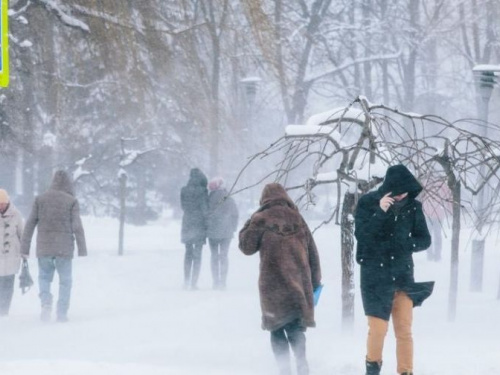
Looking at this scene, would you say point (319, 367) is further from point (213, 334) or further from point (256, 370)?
point (213, 334)

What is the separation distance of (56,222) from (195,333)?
2036 mm

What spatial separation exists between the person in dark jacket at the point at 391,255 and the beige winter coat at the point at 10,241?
5.89 meters

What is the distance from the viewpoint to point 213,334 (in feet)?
33.6

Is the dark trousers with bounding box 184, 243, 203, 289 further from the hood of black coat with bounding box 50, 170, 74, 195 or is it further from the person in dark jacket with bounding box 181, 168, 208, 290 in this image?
the hood of black coat with bounding box 50, 170, 74, 195

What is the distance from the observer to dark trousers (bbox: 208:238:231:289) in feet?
49.5

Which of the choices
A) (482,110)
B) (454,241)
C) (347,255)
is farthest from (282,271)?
(482,110)

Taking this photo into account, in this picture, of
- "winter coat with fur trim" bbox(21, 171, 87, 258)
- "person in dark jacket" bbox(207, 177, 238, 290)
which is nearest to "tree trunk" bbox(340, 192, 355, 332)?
"winter coat with fur trim" bbox(21, 171, 87, 258)

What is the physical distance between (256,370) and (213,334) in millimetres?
2235

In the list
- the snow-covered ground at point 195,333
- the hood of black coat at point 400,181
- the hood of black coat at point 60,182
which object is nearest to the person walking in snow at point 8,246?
the snow-covered ground at point 195,333

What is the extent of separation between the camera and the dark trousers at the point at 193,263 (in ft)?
49.1

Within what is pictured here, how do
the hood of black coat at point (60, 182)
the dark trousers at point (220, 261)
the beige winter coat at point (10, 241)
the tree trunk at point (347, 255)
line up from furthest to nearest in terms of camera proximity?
the dark trousers at point (220, 261) < the beige winter coat at point (10, 241) < the hood of black coat at point (60, 182) < the tree trunk at point (347, 255)

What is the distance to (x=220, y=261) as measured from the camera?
604 inches

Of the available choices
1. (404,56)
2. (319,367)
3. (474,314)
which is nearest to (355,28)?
(404,56)

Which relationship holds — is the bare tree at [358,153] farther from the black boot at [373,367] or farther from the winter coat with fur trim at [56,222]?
the winter coat with fur trim at [56,222]
